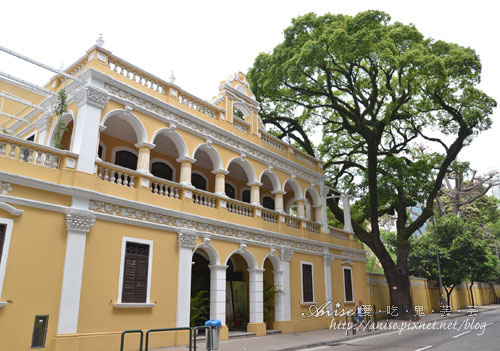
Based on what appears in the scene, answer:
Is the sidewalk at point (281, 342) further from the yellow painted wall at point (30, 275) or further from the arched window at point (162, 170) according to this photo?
the arched window at point (162, 170)

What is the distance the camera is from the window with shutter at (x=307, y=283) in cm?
1781

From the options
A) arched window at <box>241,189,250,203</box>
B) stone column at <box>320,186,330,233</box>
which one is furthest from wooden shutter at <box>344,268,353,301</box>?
arched window at <box>241,189,250,203</box>

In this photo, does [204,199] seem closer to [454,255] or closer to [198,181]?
[198,181]

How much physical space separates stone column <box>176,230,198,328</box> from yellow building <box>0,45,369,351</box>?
0.05m

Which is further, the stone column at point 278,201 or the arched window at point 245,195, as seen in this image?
the arched window at point 245,195

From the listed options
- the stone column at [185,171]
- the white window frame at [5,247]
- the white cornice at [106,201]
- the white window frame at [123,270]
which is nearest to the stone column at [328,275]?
the white cornice at [106,201]

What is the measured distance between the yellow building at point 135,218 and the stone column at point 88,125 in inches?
1.5

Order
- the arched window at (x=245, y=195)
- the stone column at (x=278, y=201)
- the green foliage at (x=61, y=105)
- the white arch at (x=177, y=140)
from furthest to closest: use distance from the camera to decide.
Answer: the arched window at (x=245, y=195), the stone column at (x=278, y=201), the white arch at (x=177, y=140), the green foliage at (x=61, y=105)

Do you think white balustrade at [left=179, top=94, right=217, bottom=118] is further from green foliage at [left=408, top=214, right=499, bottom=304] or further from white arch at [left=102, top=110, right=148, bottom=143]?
green foliage at [left=408, top=214, right=499, bottom=304]

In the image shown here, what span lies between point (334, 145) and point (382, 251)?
24.4ft

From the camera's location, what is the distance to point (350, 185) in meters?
24.2

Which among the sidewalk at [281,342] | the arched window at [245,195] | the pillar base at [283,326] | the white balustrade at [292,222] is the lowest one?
the sidewalk at [281,342]

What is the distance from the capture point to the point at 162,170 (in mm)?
15109

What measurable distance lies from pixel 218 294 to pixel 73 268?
540 cm
